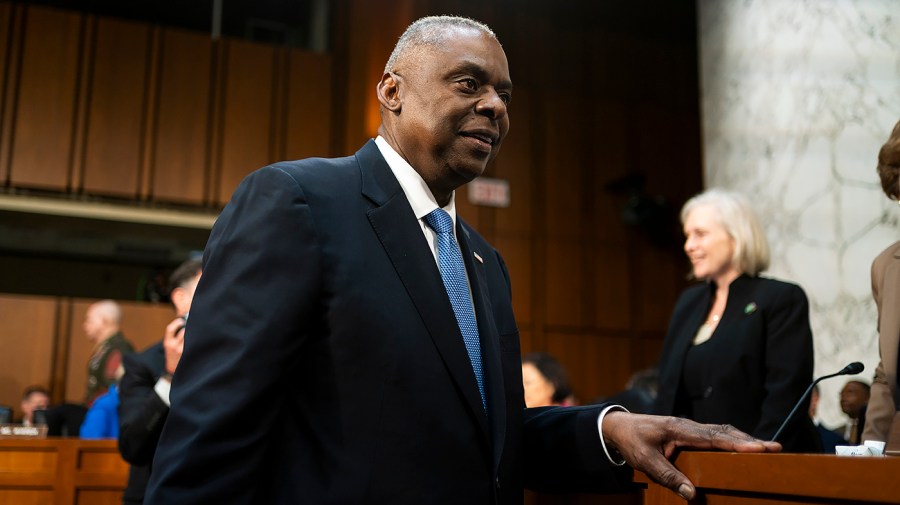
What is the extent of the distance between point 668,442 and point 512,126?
8.89m

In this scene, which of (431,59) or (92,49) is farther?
(92,49)

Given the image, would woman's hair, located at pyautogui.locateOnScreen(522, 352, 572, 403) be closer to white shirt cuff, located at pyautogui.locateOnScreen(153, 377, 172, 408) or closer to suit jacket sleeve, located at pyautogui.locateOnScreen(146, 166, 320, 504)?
white shirt cuff, located at pyautogui.locateOnScreen(153, 377, 172, 408)

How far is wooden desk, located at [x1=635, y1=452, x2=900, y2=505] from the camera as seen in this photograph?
0.99 m

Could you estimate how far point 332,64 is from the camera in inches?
378

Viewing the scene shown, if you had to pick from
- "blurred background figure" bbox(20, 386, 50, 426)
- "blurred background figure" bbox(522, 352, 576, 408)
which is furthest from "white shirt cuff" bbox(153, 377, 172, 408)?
"blurred background figure" bbox(20, 386, 50, 426)

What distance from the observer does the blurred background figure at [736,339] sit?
3.07 m

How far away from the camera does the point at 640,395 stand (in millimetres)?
4586

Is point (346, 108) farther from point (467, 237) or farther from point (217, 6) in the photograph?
point (467, 237)

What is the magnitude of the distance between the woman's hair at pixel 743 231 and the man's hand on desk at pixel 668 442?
207 cm

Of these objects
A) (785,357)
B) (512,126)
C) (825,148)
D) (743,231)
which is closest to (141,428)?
(785,357)

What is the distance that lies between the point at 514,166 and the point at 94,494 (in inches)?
285

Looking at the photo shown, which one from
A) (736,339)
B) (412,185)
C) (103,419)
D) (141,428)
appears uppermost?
(412,185)

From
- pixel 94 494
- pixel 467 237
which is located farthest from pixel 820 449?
pixel 94 494

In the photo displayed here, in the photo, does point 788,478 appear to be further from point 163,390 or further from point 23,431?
point 23,431
